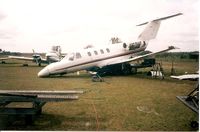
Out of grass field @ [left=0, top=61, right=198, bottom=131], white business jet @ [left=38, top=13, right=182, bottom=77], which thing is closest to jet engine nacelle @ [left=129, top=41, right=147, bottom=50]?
white business jet @ [left=38, top=13, right=182, bottom=77]

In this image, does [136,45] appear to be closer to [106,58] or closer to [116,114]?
[106,58]

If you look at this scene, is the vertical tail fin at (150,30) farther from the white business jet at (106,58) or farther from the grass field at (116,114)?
the grass field at (116,114)

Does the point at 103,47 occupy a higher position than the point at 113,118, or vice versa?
the point at 103,47

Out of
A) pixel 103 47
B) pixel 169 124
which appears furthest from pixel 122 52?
Answer: pixel 169 124

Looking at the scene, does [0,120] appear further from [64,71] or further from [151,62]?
[151,62]

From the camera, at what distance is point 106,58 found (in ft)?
55.4

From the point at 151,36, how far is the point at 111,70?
440 centimetres

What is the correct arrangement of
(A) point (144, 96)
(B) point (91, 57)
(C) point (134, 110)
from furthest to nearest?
(B) point (91, 57), (A) point (144, 96), (C) point (134, 110)

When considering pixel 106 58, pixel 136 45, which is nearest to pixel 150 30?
pixel 136 45

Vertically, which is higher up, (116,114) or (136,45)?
(136,45)

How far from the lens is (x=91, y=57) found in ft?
52.5

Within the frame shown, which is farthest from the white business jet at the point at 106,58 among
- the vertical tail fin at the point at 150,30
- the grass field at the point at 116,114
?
the grass field at the point at 116,114

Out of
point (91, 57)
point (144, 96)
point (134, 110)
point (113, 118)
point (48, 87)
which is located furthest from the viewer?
point (91, 57)

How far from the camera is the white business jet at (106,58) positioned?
48.5 feet
